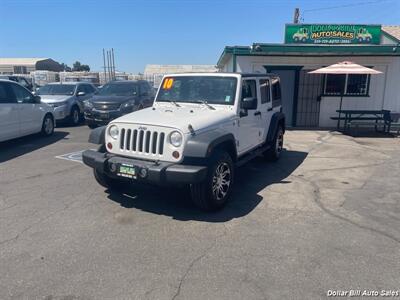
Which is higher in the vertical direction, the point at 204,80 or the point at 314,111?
the point at 204,80

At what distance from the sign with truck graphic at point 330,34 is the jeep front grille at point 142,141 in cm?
1196

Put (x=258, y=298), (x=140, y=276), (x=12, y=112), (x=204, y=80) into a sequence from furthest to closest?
(x=12, y=112), (x=204, y=80), (x=140, y=276), (x=258, y=298)

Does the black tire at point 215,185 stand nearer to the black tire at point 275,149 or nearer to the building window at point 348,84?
the black tire at point 275,149

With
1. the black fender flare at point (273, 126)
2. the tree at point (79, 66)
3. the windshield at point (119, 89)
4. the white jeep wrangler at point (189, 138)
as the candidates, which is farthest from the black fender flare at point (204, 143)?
the tree at point (79, 66)

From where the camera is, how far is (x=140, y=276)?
10.8 feet

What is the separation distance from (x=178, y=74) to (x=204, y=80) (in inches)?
24.5

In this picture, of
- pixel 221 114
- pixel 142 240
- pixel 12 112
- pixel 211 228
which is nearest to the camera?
pixel 142 240

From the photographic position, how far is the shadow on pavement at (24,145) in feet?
27.4

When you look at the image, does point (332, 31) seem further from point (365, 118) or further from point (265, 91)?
point (265, 91)

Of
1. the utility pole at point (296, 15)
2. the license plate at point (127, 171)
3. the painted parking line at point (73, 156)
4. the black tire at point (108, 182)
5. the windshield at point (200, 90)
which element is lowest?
the painted parking line at point (73, 156)

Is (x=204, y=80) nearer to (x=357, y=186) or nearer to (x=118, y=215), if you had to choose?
(x=118, y=215)

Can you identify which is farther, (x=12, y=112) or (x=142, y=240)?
(x=12, y=112)

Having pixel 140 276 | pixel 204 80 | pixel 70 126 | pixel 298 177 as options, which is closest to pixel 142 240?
pixel 140 276

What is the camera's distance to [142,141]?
4605 millimetres
